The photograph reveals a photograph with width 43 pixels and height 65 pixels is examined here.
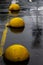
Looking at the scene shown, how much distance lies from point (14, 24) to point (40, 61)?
12.7 ft

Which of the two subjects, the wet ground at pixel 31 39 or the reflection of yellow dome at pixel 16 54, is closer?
the reflection of yellow dome at pixel 16 54

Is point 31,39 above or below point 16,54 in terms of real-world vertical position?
below

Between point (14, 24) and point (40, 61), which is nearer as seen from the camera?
point (40, 61)

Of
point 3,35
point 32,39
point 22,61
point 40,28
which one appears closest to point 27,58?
point 22,61

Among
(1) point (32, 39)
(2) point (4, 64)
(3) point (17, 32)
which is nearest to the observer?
(2) point (4, 64)

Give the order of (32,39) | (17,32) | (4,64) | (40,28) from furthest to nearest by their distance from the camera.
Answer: (40,28) < (17,32) < (32,39) < (4,64)

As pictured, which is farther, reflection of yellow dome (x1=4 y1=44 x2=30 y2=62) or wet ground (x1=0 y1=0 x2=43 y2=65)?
wet ground (x1=0 y1=0 x2=43 y2=65)

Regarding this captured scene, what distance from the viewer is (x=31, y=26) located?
9562mm

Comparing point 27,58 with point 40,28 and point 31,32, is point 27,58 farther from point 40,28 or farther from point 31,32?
point 40,28

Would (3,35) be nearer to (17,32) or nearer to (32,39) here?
(17,32)

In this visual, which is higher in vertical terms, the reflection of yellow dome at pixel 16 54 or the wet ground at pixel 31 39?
the reflection of yellow dome at pixel 16 54

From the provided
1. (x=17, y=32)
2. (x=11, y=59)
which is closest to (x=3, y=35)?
(x=17, y=32)

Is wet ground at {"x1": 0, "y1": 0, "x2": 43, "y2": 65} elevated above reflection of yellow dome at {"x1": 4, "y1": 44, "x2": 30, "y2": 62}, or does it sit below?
below

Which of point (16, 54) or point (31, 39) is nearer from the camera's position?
point (16, 54)
